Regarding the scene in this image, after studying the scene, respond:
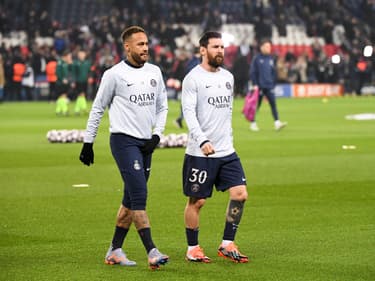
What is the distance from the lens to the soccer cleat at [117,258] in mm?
10758

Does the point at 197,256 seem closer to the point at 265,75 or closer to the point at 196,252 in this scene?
the point at 196,252

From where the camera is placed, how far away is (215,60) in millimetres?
11102

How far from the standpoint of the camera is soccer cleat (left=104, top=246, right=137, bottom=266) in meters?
10.8

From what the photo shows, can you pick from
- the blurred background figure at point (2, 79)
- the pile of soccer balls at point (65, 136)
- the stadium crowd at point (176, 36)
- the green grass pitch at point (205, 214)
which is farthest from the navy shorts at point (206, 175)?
the blurred background figure at point (2, 79)

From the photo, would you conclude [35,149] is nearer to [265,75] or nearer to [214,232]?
[265,75]

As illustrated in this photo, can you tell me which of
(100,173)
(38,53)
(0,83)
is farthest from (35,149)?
(38,53)

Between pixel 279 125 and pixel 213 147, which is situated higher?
pixel 213 147

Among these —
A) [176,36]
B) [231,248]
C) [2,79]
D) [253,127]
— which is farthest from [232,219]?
[176,36]

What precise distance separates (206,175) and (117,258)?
118 centimetres

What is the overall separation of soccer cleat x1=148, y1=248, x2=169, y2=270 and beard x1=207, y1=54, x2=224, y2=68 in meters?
1.96

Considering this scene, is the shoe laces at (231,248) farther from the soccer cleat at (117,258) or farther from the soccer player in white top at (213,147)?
the soccer cleat at (117,258)

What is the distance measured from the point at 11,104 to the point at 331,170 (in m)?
32.0

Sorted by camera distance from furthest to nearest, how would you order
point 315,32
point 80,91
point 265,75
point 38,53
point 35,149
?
1. point 315,32
2. point 38,53
3. point 80,91
4. point 265,75
5. point 35,149

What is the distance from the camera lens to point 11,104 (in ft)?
164
